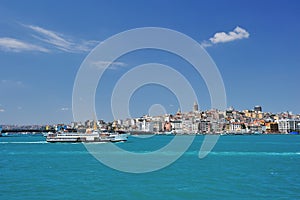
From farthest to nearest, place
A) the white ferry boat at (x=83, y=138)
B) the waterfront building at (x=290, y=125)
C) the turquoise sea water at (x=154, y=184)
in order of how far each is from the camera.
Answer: the waterfront building at (x=290, y=125) → the white ferry boat at (x=83, y=138) → the turquoise sea water at (x=154, y=184)

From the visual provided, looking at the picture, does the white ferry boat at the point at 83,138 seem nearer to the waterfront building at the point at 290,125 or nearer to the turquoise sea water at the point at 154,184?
the turquoise sea water at the point at 154,184

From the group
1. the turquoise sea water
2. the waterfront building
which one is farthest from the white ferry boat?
the waterfront building

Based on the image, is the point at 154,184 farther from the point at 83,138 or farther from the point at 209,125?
the point at 209,125

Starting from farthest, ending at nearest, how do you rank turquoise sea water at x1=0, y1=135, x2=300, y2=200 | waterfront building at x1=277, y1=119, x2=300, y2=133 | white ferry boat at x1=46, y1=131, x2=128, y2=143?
waterfront building at x1=277, y1=119, x2=300, y2=133 < white ferry boat at x1=46, y1=131, x2=128, y2=143 < turquoise sea water at x1=0, y1=135, x2=300, y2=200

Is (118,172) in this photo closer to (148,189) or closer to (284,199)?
(148,189)

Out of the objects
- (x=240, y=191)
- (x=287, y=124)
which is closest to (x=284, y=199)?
(x=240, y=191)

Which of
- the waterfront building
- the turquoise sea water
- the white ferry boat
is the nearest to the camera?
the turquoise sea water

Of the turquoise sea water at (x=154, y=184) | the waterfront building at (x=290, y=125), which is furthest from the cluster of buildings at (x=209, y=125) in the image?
the turquoise sea water at (x=154, y=184)

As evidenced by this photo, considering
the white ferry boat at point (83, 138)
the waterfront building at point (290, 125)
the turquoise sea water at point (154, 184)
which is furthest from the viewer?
the waterfront building at point (290, 125)

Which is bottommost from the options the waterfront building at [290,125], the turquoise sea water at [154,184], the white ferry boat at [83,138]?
the turquoise sea water at [154,184]

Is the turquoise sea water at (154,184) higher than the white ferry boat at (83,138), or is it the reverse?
the white ferry boat at (83,138)

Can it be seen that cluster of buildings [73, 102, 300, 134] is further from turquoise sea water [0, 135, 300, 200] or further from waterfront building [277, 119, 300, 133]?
turquoise sea water [0, 135, 300, 200]
